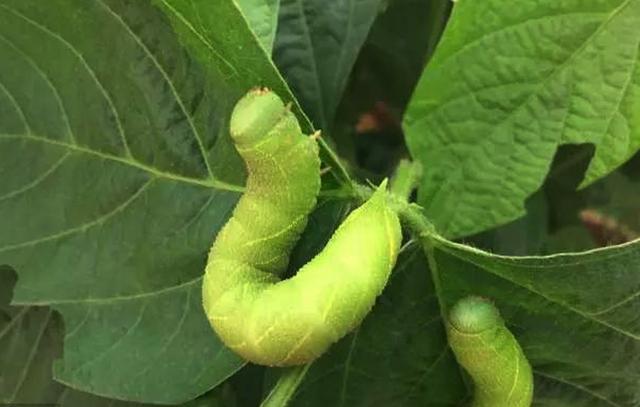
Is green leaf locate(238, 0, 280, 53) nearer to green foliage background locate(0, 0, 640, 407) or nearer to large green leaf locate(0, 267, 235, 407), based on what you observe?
green foliage background locate(0, 0, 640, 407)

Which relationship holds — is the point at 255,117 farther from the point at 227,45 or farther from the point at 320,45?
the point at 320,45

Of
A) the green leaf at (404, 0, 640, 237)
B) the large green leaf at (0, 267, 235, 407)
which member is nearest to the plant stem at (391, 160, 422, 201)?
the green leaf at (404, 0, 640, 237)

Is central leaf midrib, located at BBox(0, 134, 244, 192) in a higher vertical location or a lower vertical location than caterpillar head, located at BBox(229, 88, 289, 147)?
lower

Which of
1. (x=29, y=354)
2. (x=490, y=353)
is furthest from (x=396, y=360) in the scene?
(x=29, y=354)

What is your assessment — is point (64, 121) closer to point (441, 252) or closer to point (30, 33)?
point (30, 33)

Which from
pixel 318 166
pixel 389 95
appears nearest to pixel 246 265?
pixel 318 166

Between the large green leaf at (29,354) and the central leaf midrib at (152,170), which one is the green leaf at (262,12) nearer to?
the central leaf midrib at (152,170)
